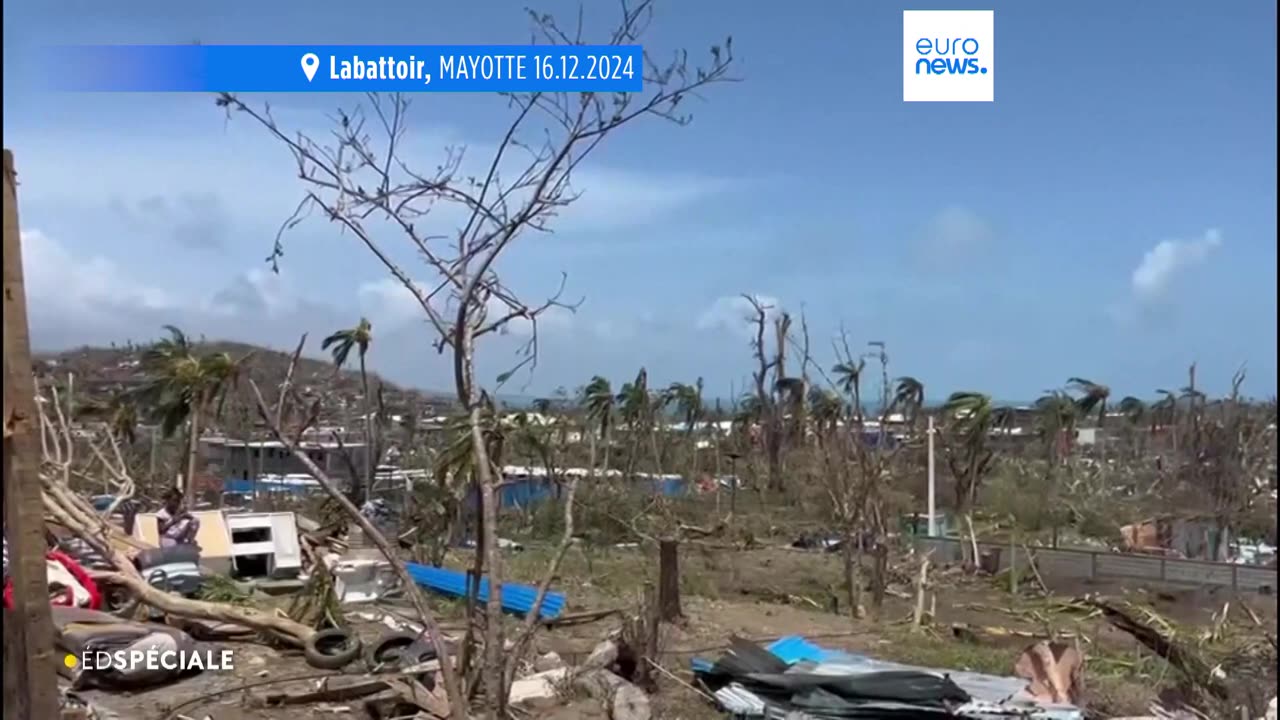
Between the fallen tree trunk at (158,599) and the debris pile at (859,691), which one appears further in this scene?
the fallen tree trunk at (158,599)

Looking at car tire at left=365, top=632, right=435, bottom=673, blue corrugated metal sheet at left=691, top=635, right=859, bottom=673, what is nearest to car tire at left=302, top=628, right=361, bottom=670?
car tire at left=365, top=632, right=435, bottom=673

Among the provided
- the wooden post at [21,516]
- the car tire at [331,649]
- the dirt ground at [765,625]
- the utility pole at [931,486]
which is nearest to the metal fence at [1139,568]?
the dirt ground at [765,625]

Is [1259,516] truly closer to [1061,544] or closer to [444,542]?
[1061,544]

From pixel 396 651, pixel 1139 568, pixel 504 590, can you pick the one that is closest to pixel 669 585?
pixel 504 590

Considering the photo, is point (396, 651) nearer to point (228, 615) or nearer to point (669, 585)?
point (228, 615)

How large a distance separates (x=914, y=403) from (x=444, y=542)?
33.3 feet

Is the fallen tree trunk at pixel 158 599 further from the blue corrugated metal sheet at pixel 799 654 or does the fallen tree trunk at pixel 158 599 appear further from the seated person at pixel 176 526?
the blue corrugated metal sheet at pixel 799 654

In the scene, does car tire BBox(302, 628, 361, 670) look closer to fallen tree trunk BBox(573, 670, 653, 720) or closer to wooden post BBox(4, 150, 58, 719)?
fallen tree trunk BBox(573, 670, 653, 720)

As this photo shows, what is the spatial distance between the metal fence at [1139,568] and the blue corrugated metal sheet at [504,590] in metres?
5.68

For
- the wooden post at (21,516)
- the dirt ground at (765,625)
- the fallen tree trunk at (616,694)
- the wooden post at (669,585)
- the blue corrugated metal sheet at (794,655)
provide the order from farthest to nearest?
the wooden post at (669,585)
the blue corrugated metal sheet at (794,655)
the dirt ground at (765,625)
the fallen tree trunk at (616,694)
the wooden post at (21,516)

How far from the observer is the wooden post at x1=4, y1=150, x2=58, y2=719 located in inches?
77.4

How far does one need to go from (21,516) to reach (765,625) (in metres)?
7.90

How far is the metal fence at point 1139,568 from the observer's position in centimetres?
1148

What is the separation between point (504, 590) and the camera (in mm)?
8688
